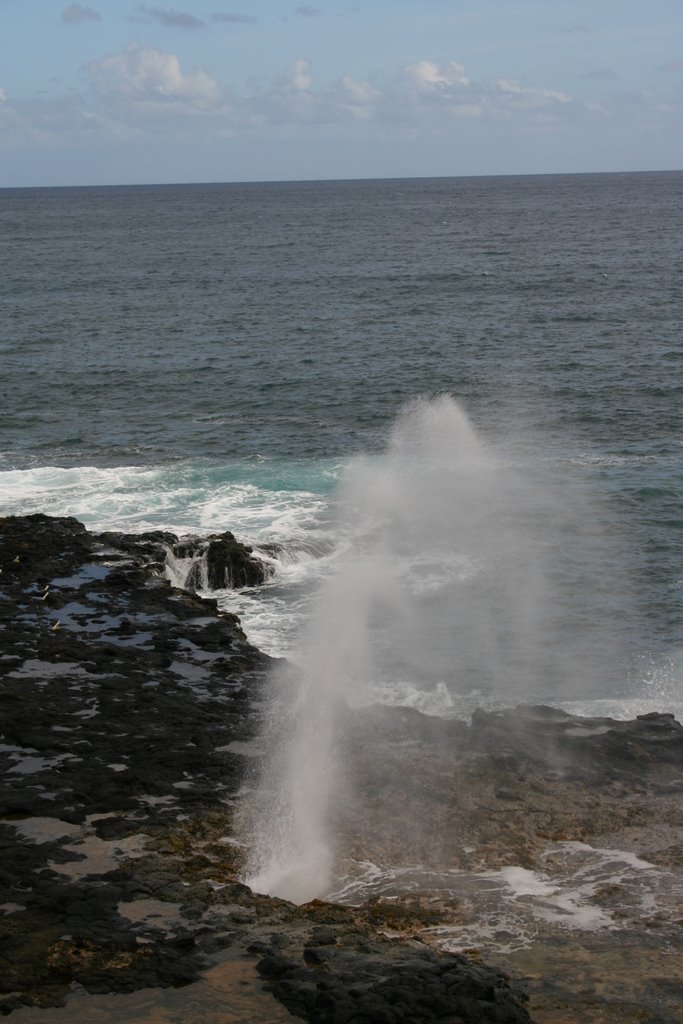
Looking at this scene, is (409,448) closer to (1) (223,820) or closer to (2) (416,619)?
(2) (416,619)

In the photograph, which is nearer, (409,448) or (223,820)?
(223,820)

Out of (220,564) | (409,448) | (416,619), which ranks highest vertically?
(409,448)

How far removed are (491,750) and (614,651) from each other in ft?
24.9

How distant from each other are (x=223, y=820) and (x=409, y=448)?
27117 millimetres

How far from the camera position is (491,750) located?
20.5 m

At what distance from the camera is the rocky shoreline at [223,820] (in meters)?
13.6

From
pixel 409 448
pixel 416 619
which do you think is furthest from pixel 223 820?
pixel 409 448

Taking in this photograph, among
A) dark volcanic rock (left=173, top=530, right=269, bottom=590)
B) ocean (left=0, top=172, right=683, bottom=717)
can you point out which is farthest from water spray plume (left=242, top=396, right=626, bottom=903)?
dark volcanic rock (left=173, top=530, right=269, bottom=590)

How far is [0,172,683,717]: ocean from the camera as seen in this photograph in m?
28.0

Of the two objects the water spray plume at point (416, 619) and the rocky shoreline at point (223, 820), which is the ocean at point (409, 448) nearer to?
the water spray plume at point (416, 619)

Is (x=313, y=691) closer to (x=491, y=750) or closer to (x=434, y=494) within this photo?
(x=491, y=750)

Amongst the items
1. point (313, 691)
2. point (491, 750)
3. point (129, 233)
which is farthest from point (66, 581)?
point (129, 233)

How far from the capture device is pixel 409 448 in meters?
43.8

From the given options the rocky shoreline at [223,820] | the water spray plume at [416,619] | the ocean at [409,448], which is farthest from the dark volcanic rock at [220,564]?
the rocky shoreline at [223,820]
